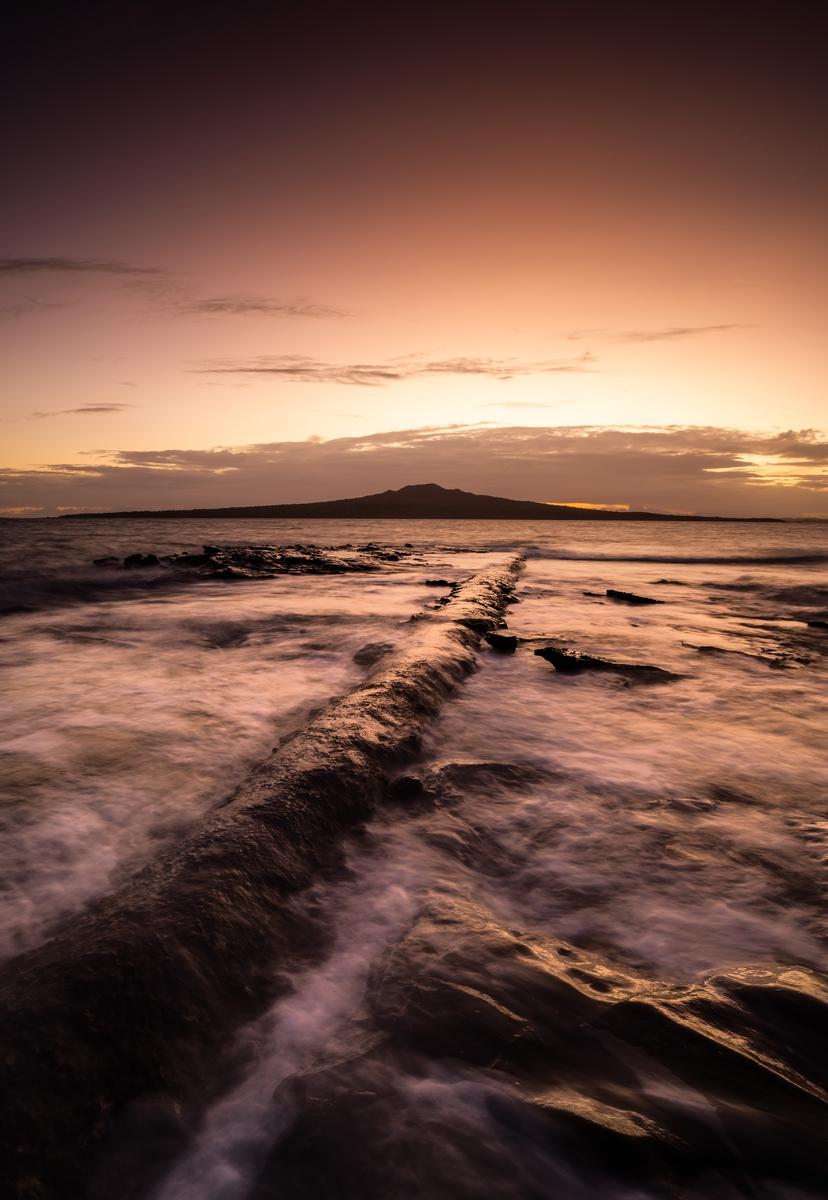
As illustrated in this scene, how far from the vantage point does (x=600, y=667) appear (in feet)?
20.5

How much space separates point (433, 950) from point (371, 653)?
16.1 feet

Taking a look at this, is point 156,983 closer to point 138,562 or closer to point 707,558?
point 138,562

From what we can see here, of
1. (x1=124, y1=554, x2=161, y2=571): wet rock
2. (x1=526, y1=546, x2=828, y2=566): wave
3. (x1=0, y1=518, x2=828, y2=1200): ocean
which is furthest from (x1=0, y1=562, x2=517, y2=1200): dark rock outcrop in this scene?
(x1=526, y1=546, x2=828, y2=566): wave

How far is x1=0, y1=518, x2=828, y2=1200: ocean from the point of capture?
135 cm

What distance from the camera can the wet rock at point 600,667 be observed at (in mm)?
5988

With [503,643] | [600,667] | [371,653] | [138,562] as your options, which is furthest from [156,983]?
[138,562]

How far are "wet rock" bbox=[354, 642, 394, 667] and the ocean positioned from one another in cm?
144

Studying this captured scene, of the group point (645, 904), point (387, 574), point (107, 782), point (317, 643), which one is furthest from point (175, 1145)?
point (387, 574)

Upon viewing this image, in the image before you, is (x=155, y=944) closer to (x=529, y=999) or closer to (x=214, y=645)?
(x=529, y=999)

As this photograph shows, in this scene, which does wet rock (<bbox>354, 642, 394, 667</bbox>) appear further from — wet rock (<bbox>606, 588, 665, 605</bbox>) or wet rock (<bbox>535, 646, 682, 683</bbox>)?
wet rock (<bbox>606, 588, 665, 605</bbox>)

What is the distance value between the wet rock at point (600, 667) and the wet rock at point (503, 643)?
664 millimetres

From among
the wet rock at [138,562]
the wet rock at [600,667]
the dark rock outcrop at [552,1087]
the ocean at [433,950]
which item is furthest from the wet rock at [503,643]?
the wet rock at [138,562]

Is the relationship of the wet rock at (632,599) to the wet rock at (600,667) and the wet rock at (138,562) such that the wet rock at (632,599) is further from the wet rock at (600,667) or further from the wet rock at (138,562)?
the wet rock at (138,562)

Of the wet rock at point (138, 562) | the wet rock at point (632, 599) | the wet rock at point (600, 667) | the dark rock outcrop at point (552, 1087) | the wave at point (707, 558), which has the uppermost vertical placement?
the wet rock at point (138, 562)
